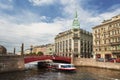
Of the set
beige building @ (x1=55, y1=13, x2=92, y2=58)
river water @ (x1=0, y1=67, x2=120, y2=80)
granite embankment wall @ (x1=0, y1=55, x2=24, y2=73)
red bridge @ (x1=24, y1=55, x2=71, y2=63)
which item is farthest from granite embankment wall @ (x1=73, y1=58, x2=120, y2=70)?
granite embankment wall @ (x1=0, y1=55, x2=24, y2=73)

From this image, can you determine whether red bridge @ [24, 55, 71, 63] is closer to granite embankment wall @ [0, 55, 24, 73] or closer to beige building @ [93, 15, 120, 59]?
granite embankment wall @ [0, 55, 24, 73]

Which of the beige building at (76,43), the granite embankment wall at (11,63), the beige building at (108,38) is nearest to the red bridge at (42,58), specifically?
the granite embankment wall at (11,63)

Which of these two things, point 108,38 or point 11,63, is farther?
point 108,38

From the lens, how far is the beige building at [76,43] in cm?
13338

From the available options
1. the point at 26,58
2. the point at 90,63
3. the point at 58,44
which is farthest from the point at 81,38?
the point at 26,58

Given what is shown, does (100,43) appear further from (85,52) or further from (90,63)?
(85,52)

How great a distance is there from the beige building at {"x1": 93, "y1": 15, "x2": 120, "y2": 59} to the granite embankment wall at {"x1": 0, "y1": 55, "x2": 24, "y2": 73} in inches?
1798

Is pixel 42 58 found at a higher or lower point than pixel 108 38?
lower

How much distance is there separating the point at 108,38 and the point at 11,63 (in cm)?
5201

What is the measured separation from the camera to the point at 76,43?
439 ft

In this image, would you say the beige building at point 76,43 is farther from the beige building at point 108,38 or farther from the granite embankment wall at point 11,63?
the granite embankment wall at point 11,63

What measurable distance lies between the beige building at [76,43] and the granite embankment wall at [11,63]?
5881cm

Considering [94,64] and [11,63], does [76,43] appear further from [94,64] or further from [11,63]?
[11,63]

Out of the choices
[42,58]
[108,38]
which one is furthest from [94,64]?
[42,58]
